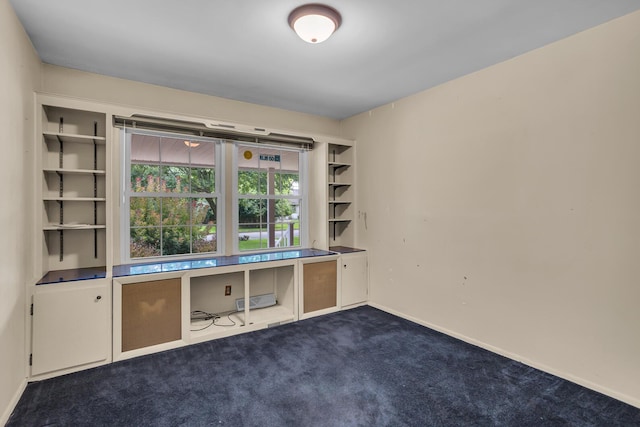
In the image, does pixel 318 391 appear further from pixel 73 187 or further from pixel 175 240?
pixel 73 187

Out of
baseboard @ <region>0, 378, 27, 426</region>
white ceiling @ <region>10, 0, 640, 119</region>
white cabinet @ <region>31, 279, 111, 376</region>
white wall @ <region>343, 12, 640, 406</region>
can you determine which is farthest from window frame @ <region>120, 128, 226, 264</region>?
white wall @ <region>343, 12, 640, 406</region>

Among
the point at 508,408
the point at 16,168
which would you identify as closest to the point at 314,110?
the point at 16,168

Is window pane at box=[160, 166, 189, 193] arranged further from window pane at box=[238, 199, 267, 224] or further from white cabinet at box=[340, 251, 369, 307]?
white cabinet at box=[340, 251, 369, 307]

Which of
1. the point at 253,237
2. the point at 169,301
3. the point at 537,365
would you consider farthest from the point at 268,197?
the point at 537,365

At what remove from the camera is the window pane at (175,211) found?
11.3ft

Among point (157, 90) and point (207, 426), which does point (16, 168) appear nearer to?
point (157, 90)

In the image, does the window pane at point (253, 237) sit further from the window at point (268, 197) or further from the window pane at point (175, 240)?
the window pane at point (175, 240)

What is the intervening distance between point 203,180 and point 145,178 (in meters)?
0.60

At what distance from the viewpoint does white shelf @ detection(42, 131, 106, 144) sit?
2.60m

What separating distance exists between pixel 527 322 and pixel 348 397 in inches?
65.4

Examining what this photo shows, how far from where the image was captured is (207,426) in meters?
1.89

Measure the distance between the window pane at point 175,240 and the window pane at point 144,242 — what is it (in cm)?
7

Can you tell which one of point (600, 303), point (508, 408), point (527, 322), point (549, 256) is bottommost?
point (508, 408)

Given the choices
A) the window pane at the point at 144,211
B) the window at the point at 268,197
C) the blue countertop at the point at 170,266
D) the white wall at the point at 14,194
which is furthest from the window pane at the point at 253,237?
the white wall at the point at 14,194
